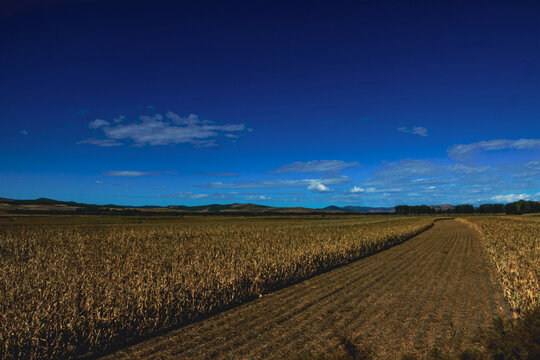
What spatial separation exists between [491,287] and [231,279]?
1048 cm

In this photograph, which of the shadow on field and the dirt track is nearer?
the shadow on field

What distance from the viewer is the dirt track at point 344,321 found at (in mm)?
6363

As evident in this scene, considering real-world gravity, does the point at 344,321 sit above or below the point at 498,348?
below

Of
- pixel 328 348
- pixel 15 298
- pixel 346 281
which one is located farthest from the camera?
pixel 346 281

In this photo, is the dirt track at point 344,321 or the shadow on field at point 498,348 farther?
the dirt track at point 344,321

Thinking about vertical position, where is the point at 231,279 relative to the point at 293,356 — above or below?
above

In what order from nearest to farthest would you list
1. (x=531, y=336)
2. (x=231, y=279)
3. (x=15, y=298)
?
(x=531, y=336) < (x=15, y=298) < (x=231, y=279)

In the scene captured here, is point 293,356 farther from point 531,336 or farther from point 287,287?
point 287,287

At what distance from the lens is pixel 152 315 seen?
7387mm

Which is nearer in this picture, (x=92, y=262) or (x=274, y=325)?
(x=274, y=325)

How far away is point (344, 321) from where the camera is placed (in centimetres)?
794

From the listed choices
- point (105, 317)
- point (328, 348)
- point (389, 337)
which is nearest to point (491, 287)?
point (389, 337)

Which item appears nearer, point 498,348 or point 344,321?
point 498,348

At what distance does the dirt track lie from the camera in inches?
251
